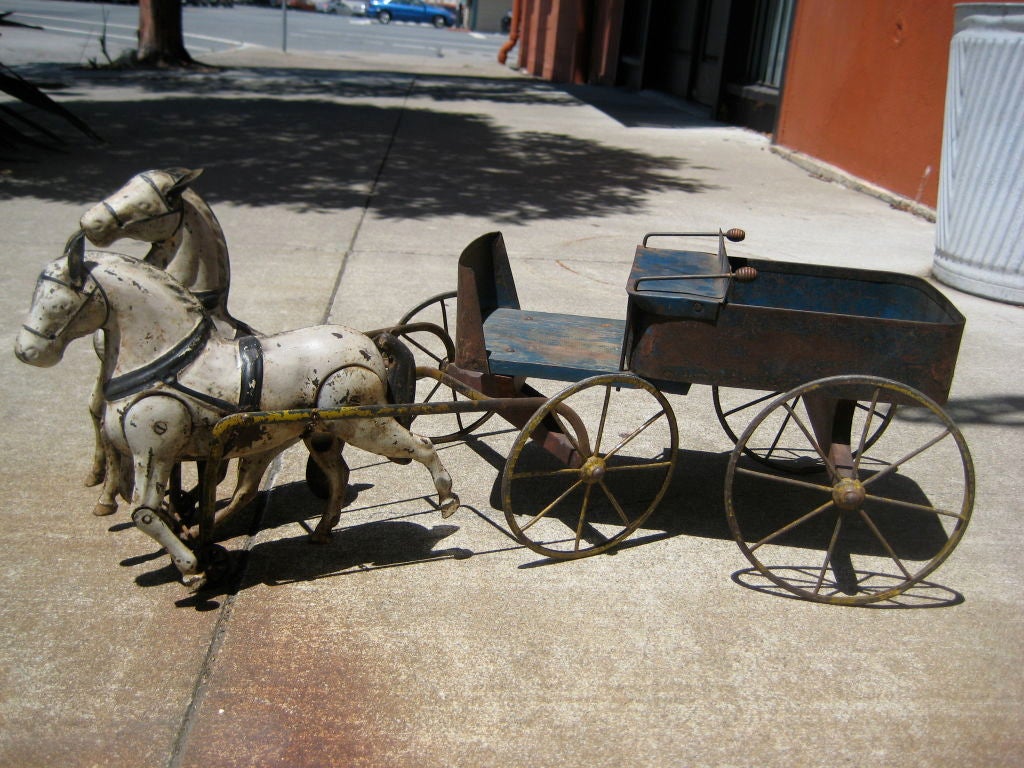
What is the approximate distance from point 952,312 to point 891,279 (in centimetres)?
54

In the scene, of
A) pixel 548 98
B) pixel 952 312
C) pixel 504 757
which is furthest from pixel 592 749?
pixel 548 98

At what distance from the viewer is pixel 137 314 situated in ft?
9.65

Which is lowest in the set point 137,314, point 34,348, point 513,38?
point 34,348

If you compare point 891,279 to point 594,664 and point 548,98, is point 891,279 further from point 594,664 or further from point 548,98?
point 548,98

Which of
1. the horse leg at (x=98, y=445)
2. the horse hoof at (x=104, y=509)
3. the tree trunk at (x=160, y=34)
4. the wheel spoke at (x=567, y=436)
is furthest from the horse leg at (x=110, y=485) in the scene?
the tree trunk at (x=160, y=34)

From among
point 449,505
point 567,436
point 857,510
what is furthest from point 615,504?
point 857,510

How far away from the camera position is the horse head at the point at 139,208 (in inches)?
130

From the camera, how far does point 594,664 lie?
3.03m

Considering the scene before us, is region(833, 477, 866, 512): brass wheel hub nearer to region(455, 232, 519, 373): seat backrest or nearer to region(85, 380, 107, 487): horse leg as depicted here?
region(455, 232, 519, 373): seat backrest

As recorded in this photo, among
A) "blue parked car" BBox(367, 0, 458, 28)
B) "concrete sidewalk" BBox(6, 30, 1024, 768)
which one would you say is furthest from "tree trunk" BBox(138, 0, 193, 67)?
"blue parked car" BBox(367, 0, 458, 28)

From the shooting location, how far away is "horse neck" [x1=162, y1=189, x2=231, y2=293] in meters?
3.52

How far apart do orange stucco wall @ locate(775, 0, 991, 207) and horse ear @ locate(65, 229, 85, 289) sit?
28.8 feet

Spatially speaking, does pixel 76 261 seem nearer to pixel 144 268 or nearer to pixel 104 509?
pixel 144 268

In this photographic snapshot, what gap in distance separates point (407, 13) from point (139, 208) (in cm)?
5392
